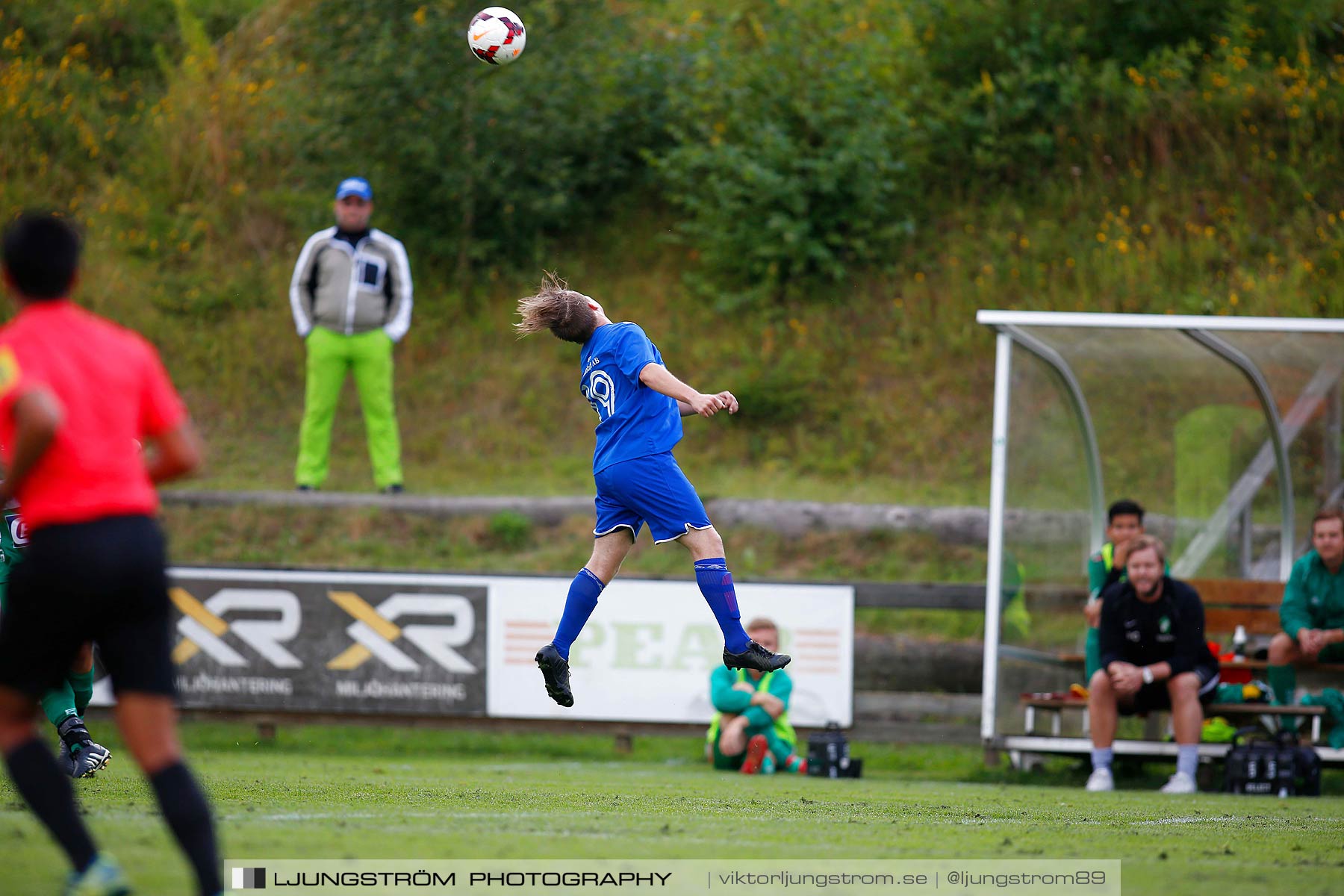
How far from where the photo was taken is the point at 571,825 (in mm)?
5895

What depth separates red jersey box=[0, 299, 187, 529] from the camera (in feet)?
12.5

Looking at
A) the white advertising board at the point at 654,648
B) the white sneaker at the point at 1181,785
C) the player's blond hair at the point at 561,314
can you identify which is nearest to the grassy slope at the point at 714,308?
the white advertising board at the point at 654,648

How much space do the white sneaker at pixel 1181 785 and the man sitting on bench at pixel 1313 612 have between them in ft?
4.09

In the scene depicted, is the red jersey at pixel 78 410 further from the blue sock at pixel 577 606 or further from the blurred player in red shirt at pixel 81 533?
the blue sock at pixel 577 606

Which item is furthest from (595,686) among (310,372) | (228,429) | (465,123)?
(465,123)

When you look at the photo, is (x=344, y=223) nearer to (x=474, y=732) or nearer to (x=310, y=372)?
(x=310, y=372)

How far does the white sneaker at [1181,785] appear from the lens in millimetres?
9586

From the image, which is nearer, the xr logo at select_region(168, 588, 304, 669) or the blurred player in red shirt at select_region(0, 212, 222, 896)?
the blurred player in red shirt at select_region(0, 212, 222, 896)

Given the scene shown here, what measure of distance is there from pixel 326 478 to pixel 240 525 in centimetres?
140

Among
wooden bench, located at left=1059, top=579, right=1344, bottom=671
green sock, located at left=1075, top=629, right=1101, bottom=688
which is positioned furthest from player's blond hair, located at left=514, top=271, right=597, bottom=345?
wooden bench, located at left=1059, top=579, right=1344, bottom=671

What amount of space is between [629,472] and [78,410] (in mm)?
3717

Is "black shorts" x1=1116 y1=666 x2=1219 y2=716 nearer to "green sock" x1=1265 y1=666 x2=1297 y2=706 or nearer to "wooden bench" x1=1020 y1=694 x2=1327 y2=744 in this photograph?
"wooden bench" x1=1020 y1=694 x2=1327 y2=744

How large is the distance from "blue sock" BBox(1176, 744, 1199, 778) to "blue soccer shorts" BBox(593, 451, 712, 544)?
4.33 metres

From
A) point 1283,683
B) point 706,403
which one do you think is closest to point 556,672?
point 706,403
